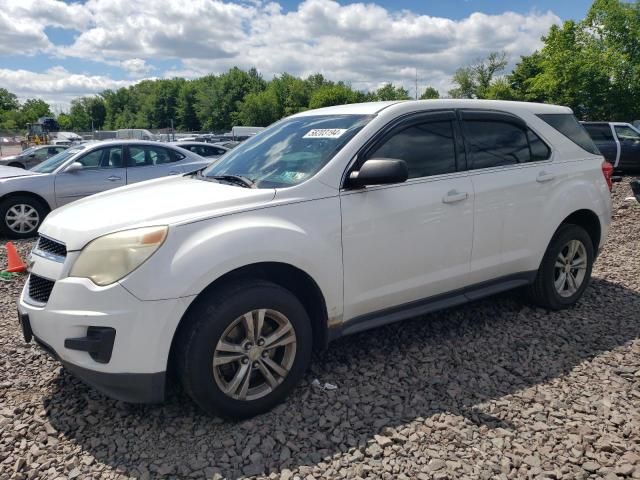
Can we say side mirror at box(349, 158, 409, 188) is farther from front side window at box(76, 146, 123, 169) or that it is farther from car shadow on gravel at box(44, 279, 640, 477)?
front side window at box(76, 146, 123, 169)

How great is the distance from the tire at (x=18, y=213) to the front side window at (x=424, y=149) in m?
7.01

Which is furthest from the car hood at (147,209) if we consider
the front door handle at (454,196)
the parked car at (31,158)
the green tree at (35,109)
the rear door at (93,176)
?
the green tree at (35,109)

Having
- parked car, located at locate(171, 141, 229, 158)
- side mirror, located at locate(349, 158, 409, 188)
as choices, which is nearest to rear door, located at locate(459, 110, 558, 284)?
side mirror, located at locate(349, 158, 409, 188)

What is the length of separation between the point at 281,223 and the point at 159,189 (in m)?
1.02

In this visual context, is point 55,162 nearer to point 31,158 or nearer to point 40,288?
point 40,288

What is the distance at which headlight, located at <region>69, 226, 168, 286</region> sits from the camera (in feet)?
8.64

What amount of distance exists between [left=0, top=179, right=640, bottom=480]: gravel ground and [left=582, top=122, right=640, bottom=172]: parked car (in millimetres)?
12977

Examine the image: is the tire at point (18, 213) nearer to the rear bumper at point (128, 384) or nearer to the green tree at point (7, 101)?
the rear bumper at point (128, 384)

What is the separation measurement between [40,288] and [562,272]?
4034mm

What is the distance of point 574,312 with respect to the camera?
464 cm

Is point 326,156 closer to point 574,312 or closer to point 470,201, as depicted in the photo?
point 470,201

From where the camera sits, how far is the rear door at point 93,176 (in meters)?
8.67

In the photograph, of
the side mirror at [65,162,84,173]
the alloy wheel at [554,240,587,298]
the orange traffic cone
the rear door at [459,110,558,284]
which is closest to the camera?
the rear door at [459,110,558,284]

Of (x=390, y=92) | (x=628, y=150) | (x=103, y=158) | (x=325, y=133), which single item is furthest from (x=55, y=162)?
(x=390, y=92)
